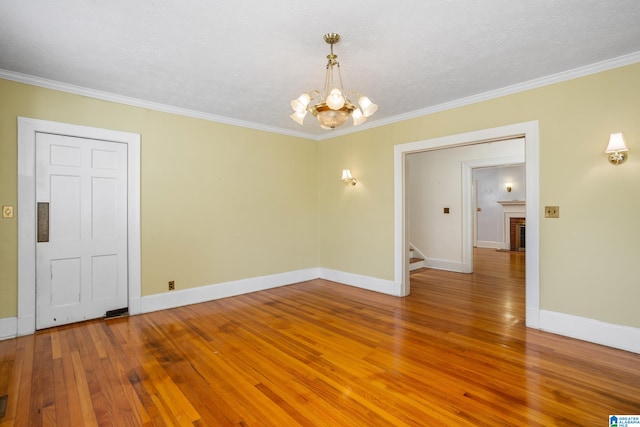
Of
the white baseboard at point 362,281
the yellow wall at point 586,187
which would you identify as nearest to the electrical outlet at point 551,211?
the yellow wall at point 586,187

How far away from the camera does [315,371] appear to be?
8.13 ft

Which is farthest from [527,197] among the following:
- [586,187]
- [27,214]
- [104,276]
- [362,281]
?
[27,214]

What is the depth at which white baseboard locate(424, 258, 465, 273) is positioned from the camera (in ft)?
20.5

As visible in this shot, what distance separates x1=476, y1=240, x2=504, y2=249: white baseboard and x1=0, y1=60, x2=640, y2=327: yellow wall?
6.81 meters

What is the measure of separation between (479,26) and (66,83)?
4.12 meters

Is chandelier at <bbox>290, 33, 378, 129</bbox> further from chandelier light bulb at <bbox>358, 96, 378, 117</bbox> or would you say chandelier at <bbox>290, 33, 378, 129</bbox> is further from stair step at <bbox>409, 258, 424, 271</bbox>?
stair step at <bbox>409, 258, 424, 271</bbox>

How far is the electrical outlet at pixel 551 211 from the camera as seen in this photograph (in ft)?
10.4

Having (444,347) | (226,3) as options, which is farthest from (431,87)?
(444,347)

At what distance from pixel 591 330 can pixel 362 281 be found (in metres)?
2.87

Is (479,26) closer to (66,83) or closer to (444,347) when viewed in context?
(444,347)

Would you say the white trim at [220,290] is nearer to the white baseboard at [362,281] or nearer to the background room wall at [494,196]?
the white baseboard at [362,281]

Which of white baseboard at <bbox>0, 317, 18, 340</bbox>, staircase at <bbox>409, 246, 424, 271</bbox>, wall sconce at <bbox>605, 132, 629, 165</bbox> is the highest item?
wall sconce at <bbox>605, 132, 629, 165</bbox>

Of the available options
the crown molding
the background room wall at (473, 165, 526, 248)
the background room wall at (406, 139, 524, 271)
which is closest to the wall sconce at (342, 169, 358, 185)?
the crown molding

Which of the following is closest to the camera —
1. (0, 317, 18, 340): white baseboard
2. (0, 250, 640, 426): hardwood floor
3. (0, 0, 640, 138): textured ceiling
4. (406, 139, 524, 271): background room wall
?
(0, 250, 640, 426): hardwood floor
